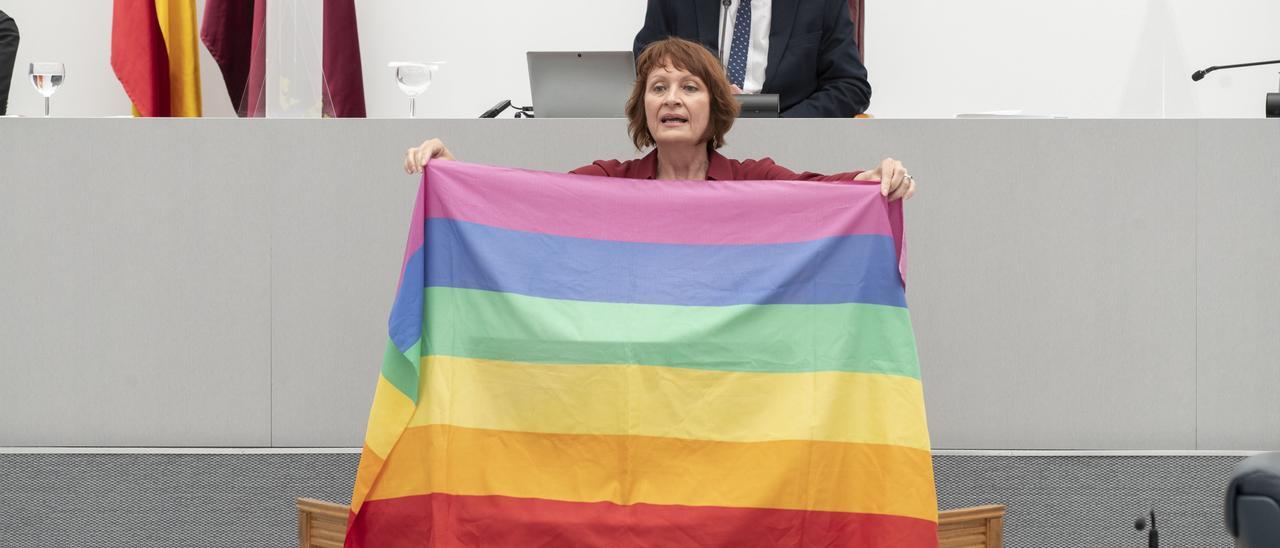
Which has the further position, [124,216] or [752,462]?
[124,216]

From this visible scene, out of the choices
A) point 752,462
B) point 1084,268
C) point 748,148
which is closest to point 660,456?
point 752,462

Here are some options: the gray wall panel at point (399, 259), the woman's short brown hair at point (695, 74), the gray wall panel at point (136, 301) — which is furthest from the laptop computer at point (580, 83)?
the woman's short brown hair at point (695, 74)

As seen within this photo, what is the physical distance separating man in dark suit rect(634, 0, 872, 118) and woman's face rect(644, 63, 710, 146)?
1.17 metres

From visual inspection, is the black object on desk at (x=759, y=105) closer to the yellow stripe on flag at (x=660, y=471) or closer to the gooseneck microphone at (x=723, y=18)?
the gooseneck microphone at (x=723, y=18)

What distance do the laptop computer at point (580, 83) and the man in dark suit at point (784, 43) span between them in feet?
0.85

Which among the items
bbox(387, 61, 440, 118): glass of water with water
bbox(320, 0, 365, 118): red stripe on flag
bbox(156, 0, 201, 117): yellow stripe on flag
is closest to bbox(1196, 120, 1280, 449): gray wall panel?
bbox(387, 61, 440, 118): glass of water with water

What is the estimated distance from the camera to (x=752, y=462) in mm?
2102

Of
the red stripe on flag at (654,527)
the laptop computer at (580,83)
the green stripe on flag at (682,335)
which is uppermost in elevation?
the laptop computer at (580,83)

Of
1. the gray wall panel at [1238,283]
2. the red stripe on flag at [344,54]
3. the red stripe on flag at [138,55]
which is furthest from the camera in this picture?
the red stripe on flag at [344,54]

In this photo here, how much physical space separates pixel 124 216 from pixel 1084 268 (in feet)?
7.91

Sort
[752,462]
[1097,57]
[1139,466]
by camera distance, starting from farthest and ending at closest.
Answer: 1. [1097,57]
2. [1139,466]
3. [752,462]

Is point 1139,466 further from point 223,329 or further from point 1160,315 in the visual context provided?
point 223,329

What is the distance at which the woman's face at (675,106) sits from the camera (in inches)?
92.5

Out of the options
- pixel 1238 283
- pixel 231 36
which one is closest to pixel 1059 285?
pixel 1238 283
